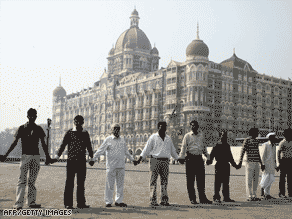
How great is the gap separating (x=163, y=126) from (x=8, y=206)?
3863 mm

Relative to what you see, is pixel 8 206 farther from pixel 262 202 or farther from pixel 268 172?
pixel 268 172

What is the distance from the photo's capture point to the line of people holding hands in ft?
26.7

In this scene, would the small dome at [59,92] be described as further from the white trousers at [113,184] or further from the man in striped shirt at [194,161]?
the white trousers at [113,184]

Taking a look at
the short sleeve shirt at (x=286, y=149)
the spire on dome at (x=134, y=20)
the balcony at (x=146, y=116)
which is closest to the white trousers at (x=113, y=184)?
the short sleeve shirt at (x=286, y=149)


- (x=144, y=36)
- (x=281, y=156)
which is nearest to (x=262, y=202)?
(x=281, y=156)

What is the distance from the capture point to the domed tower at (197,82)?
202 ft

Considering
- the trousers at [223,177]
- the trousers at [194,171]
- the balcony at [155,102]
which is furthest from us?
the balcony at [155,102]

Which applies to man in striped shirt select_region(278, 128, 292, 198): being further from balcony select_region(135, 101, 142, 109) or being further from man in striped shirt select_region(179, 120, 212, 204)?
balcony select_region(135, 101, 142, 109)

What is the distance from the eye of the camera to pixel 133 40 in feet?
295

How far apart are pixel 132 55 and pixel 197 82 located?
98.0ft

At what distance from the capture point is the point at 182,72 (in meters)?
65.1

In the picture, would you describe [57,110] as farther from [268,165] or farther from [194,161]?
[194,161]

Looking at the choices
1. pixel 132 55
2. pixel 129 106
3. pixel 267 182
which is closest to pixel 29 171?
pixel 267 182

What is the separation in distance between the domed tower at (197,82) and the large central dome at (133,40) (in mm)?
28766
